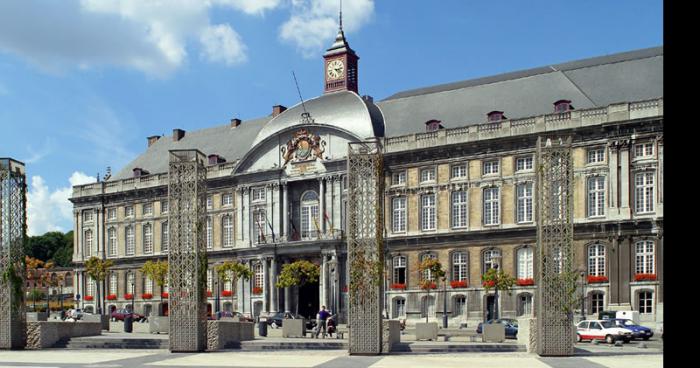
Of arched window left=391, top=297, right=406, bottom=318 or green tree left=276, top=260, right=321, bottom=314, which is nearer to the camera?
arched window left=391, top=297, right=406, bottom=318

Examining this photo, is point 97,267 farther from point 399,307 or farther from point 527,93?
point 527,93

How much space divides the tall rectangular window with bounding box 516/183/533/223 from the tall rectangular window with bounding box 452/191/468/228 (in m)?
3.99

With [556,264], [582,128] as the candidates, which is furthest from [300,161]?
[556,264]

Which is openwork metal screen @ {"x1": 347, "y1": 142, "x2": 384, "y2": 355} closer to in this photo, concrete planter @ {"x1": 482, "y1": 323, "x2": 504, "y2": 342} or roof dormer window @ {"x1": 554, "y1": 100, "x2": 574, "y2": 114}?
concrete planter @ {"x1": 482, "y1": 323, "x2": 504, "y2": 342}

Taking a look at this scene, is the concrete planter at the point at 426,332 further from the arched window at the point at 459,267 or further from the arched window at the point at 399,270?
the arched window at the point at 399,270

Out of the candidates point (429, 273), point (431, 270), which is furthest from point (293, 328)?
point (429, 273)

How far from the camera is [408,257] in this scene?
213 ft

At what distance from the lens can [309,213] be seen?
70188 millimetres

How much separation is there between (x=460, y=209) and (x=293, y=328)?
75.3 ft

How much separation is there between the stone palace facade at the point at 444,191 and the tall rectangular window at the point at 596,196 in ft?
0.24

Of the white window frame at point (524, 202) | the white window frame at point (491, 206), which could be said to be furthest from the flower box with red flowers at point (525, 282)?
the white window frame at point (491, 206)

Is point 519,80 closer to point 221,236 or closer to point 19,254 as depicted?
point 221,236

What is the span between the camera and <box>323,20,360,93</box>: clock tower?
75137mm

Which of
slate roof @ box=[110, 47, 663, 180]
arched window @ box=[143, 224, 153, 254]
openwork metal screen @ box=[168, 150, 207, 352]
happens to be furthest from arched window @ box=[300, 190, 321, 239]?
openwork metal screen @ box=[168, 150, 207, 352]
